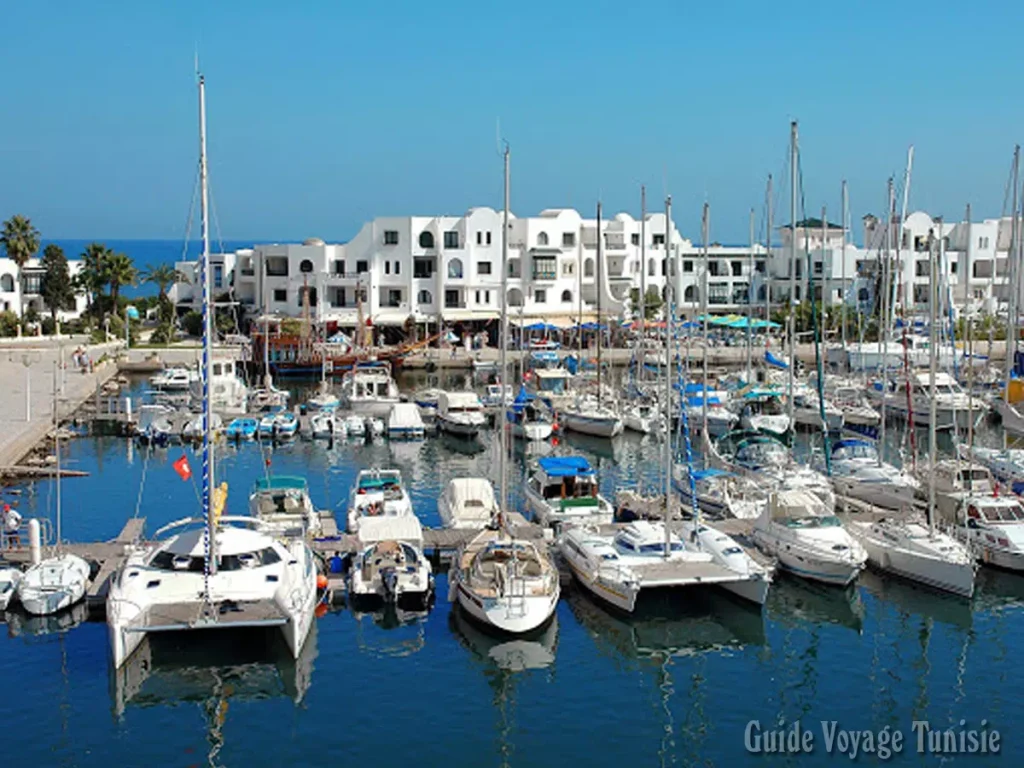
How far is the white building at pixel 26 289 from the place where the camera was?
316ft

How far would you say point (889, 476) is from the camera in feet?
135

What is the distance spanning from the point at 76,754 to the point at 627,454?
33.7m

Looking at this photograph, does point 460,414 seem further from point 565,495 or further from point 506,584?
point 506,584

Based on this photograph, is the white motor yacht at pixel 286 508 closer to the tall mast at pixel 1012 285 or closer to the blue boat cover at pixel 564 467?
the blue boat cover at pixel 564 467

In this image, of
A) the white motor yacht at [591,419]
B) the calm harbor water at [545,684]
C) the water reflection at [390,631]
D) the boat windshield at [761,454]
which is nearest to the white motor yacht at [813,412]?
the white motor yacht at [591,419]

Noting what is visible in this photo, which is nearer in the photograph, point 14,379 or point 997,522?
point 997,522

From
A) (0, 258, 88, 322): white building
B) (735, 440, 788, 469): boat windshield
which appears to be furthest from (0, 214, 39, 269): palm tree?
(735, 440, 788, 469): boat windshield

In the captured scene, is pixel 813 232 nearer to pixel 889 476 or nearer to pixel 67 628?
pixel 889 476

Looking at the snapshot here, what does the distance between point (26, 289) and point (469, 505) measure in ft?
237

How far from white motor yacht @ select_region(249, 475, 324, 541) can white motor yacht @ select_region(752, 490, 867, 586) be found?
1244 cm

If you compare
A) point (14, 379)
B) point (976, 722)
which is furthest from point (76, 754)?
point (14, 379)

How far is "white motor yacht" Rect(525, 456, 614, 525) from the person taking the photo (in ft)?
121

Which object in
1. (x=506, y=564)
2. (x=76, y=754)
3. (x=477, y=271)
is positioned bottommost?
(x=76, y=754)

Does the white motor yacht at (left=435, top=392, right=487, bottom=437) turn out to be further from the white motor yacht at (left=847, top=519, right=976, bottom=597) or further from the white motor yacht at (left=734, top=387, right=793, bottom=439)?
the white motor yacht at (left=847, top=519, right=976, bottom=597)
